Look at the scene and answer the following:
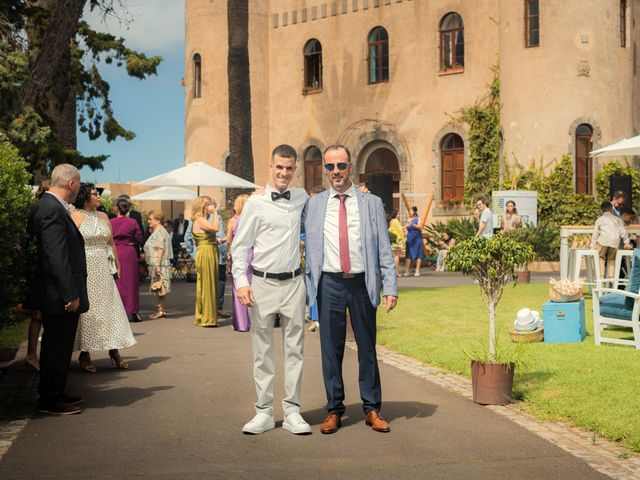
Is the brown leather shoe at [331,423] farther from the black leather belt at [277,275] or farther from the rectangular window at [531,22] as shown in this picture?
the rectangular window at [531,22]

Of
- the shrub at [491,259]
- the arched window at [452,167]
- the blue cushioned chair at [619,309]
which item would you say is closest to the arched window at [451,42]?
the arched window at [452,167]

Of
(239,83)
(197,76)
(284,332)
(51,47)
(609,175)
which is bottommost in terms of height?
(284,332)

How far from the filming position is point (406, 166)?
34531mm

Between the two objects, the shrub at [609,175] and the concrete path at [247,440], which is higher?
the shrub at [609,175]

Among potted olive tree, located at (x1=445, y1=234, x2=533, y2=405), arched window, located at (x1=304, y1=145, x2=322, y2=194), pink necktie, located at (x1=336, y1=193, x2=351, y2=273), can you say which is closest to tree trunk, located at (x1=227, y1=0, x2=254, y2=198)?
arched window, located at (x1=304, y1=145, x2=322, y2=194)

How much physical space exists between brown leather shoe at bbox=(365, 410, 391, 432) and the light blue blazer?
0.78 m

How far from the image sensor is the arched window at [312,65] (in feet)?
124

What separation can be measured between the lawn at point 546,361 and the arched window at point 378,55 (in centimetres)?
1898

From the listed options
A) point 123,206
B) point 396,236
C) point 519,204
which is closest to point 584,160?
point 519,204

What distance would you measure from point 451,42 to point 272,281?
89.6ft

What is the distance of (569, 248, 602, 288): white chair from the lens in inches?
650

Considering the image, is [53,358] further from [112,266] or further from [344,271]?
[344,271]

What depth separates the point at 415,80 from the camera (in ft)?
112

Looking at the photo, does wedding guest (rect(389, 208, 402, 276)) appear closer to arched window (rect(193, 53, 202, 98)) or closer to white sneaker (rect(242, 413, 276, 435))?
arched window (rect(193, 53, 202, 98))
